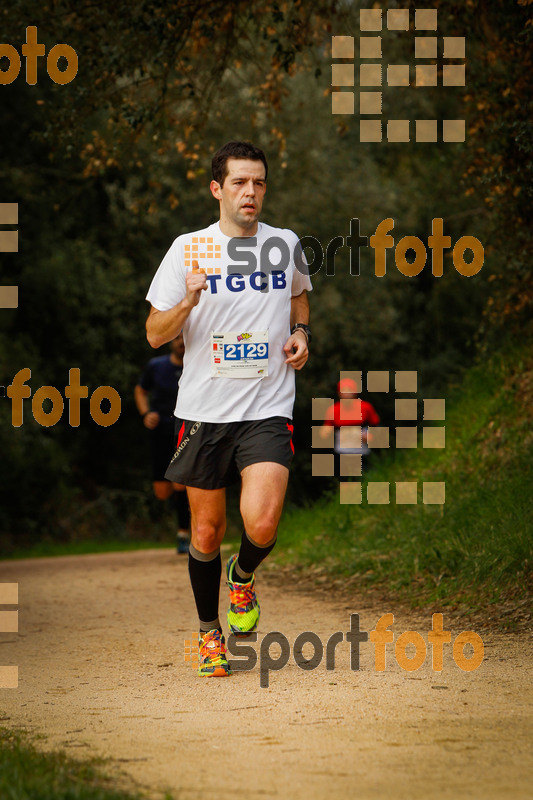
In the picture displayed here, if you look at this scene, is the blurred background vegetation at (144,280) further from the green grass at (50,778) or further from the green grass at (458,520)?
the green grass at (50,778)

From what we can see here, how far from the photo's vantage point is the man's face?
5227 millimetres

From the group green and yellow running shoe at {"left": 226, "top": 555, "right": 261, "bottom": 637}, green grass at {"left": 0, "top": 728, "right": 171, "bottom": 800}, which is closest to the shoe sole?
green and yellow running shoe at {"left": 226, "top": 555, "right": 261, "bottom": 637}

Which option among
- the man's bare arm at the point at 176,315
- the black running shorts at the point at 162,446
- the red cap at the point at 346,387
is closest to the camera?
the man's bare arm at the point at 176,315

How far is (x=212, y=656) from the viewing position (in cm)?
532

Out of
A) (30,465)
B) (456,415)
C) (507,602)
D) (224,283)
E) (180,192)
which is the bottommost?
(30,465)

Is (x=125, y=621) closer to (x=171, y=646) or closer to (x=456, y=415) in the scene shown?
(x=171, y=646)

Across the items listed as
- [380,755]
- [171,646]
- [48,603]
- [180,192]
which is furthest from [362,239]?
[380,755]

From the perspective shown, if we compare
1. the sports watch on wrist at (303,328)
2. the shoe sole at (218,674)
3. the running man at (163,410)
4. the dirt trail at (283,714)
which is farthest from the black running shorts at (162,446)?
the shoe sole at (218,674)

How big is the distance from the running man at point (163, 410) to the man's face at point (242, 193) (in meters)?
5.51

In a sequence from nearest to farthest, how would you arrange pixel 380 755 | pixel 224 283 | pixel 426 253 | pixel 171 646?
pixel 380 755 → pixel 224 283 → pixel 171 646 → pixel 426 253

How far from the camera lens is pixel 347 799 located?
3.20 meters

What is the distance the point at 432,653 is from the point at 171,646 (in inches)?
61.3

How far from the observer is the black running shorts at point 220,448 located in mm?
5168

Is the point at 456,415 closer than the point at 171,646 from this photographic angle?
No
